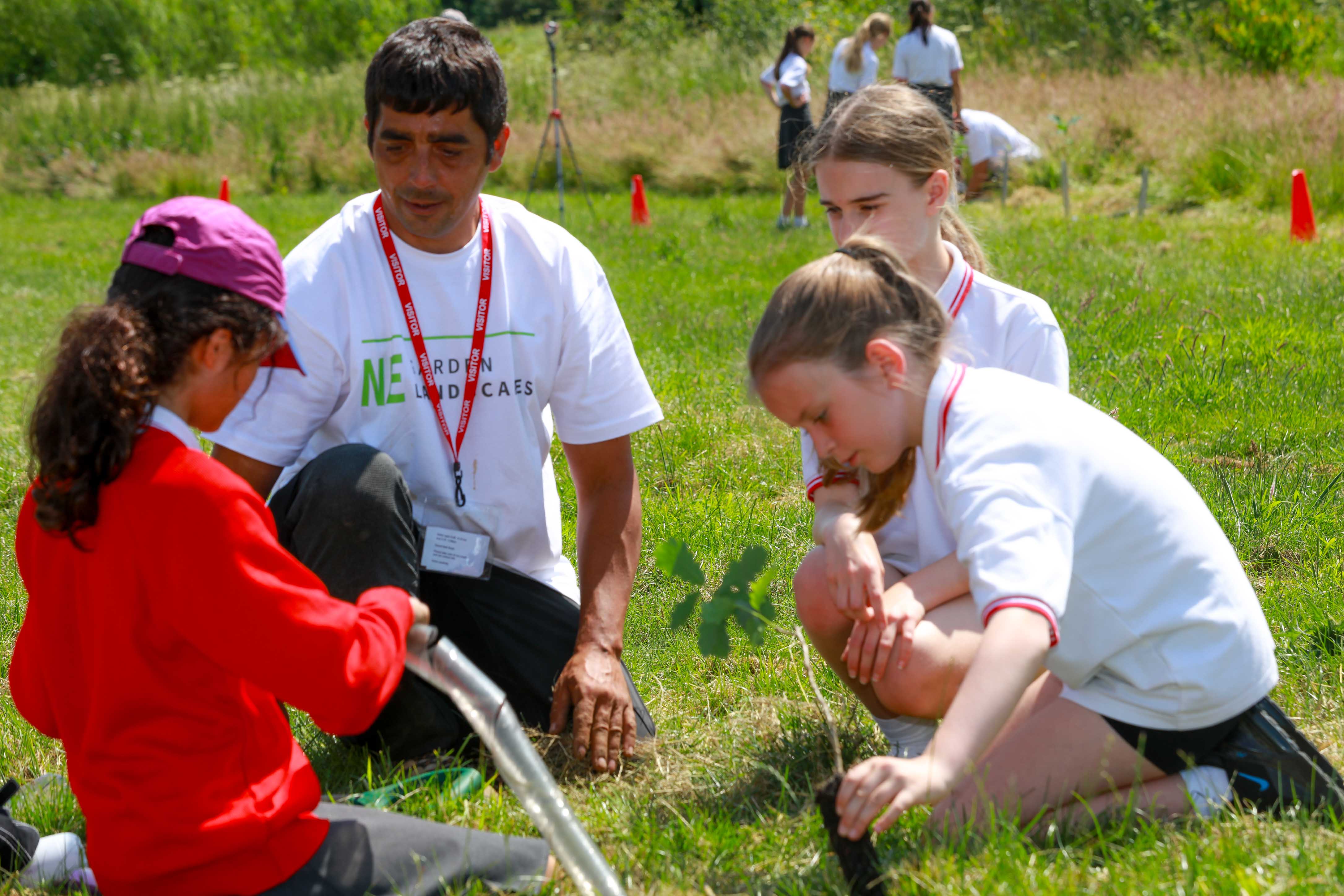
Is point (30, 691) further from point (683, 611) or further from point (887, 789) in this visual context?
point (887, 789)

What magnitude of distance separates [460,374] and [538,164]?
11.8 meters

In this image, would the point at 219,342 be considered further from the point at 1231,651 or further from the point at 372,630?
the point at 1231,651

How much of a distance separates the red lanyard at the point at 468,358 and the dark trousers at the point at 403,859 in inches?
33.0

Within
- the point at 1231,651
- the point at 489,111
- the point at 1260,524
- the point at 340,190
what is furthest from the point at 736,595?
the point at 340,190

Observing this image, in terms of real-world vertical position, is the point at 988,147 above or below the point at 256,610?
below

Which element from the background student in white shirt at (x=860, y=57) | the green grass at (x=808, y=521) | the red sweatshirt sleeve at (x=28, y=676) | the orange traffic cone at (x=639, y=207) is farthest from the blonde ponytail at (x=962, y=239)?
the orange traffic cone at (x=639, y=207)

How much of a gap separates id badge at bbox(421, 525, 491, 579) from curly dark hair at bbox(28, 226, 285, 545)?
963 mm

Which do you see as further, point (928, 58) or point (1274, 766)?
point (928, 58)

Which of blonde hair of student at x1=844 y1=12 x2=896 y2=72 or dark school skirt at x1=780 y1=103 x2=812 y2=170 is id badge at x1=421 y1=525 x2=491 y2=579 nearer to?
dark school skirt at x1=780 y1=103 x2=812 y2=170

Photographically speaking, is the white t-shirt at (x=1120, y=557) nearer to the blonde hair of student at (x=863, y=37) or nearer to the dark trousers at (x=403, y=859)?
the dark trousers at (x=403, y=859)

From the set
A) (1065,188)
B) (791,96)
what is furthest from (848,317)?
(791,96)

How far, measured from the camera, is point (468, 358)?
8.93ft

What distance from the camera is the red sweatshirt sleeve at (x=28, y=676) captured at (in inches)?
74.8

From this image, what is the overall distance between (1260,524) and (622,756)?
2.10 meters
